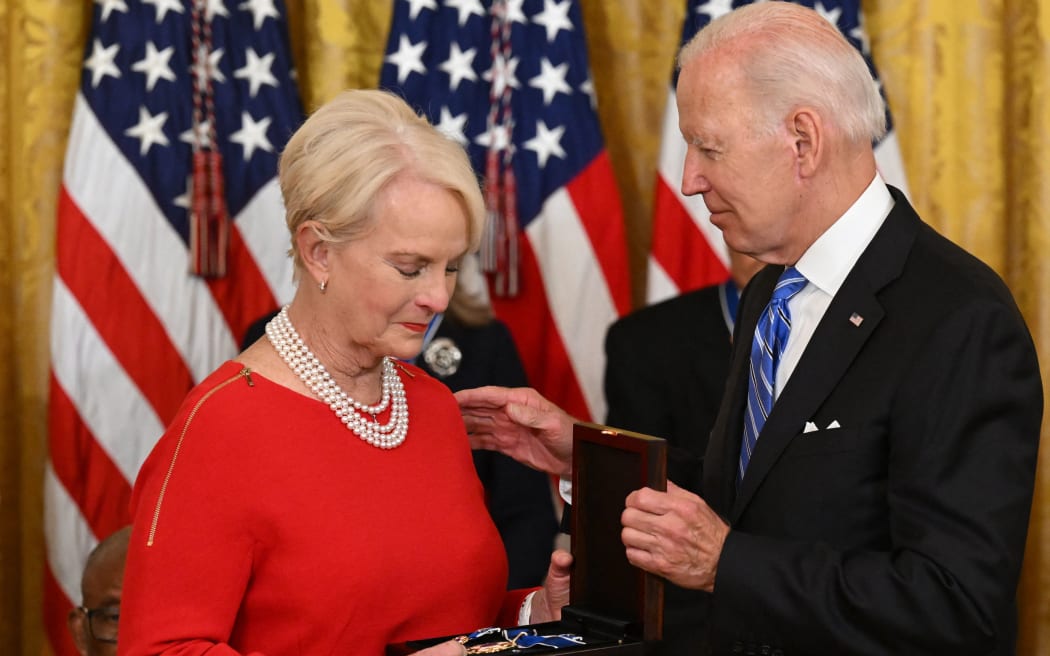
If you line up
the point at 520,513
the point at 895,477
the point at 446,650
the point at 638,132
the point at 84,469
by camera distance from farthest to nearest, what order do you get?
the point at 638,132 → the point at 84,469 → the point at 520,513 → the point at 895,477 → the point at 446,650

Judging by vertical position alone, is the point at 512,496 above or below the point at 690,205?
below

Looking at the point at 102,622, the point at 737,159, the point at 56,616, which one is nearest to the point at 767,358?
the point at 737,159

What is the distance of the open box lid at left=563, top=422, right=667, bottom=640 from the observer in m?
2.05

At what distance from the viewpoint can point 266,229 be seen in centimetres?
405

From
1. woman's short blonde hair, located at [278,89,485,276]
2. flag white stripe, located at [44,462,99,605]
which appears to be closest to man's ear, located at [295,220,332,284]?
woman's short blonde hair, located at [278,89,485,276]

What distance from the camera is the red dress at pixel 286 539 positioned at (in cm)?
196

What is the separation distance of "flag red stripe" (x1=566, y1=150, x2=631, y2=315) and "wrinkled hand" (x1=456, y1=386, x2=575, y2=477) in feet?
5.42

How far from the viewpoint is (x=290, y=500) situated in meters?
2.06

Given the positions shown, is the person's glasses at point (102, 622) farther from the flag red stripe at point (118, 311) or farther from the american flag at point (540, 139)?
the american flag at point (540, 139)

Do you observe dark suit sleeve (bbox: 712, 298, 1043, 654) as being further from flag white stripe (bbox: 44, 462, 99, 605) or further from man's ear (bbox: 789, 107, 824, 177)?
flag white stripe (bbox: 44, 462, 99, 605)

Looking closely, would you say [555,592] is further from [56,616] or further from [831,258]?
[56,616]

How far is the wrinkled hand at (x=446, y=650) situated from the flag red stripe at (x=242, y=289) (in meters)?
2.25

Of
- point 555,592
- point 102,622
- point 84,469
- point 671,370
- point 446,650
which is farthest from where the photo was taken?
point 84,469

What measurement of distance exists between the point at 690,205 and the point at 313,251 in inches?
85.6
